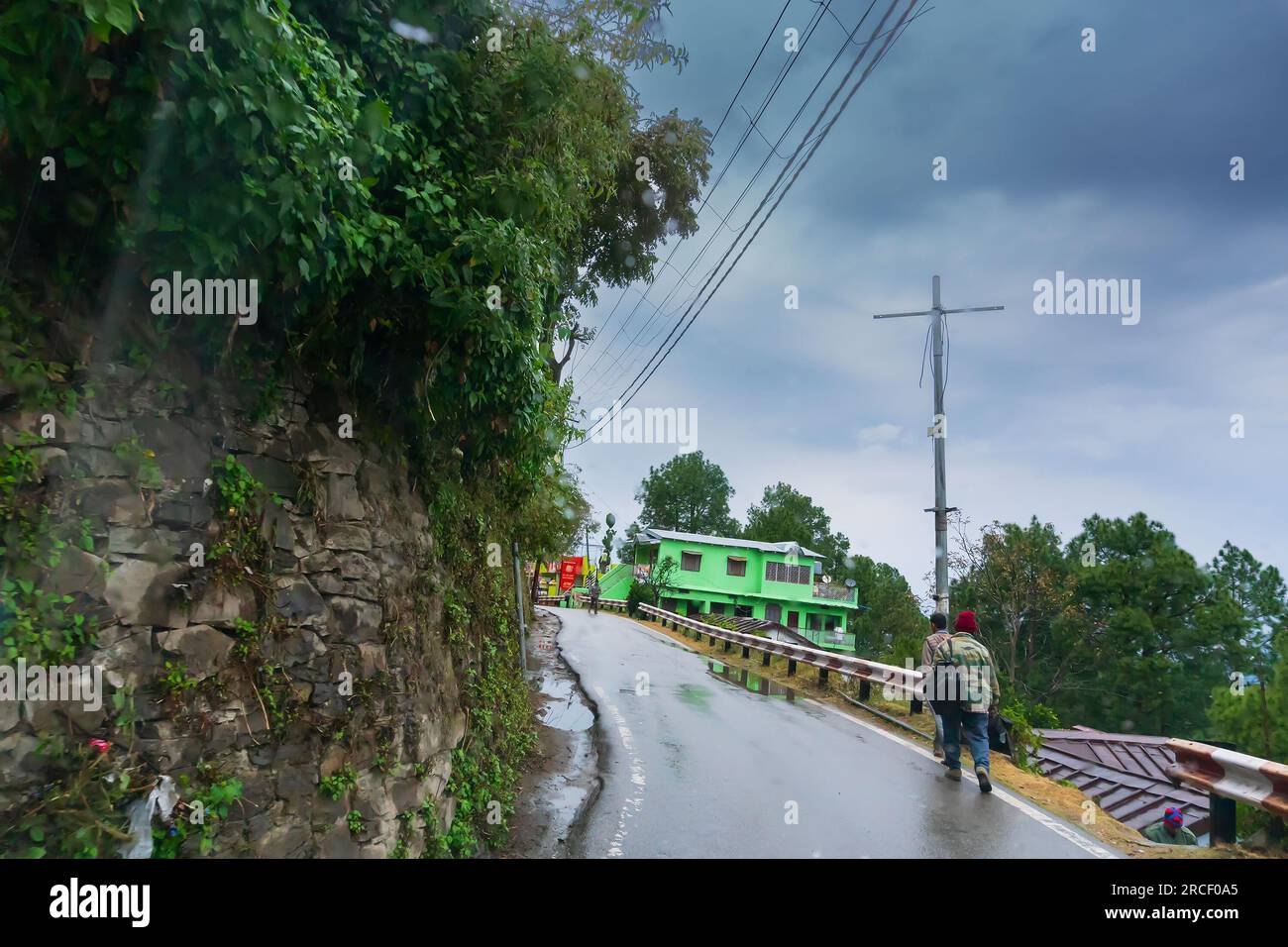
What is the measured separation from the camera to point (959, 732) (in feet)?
29.7

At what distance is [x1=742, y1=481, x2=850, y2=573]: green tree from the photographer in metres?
79.5

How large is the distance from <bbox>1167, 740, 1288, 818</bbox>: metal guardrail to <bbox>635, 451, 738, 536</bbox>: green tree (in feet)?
258

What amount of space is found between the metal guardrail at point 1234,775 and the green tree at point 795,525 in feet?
232

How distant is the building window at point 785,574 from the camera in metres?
60.3

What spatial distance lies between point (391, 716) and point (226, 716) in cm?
122

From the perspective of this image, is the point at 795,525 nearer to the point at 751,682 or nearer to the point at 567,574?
the point at 567,574

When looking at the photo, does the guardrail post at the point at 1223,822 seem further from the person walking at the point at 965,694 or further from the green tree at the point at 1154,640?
the green tree at the point at 1154,640

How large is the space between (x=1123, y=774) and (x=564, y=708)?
10.7 metres

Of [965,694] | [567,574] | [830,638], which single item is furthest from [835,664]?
[830,638]

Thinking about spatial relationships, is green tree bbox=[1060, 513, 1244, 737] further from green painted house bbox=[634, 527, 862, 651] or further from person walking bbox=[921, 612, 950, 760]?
person walking bbox=[921, 612, 950, 760]

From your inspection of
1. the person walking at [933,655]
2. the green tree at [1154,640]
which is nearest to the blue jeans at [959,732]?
the person walking at [933,655]

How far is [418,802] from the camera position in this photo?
212 inches
